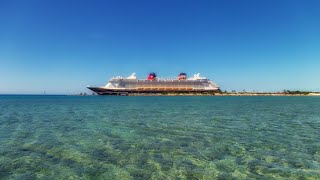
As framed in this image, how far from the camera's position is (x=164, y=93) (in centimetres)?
11838

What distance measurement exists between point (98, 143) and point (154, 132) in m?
3.72

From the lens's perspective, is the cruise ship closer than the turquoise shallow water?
No

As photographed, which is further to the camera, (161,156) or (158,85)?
(158,85)

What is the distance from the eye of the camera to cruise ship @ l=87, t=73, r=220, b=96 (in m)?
118

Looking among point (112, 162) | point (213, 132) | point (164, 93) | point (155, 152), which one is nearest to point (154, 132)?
point (213, 132)

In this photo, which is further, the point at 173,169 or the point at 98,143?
the point at 98,143

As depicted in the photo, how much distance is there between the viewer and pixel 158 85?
12150 cm

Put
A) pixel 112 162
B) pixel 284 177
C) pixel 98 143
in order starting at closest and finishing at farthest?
1. pixel 284 177
2. pixel 112 162
3. pixel 98 143

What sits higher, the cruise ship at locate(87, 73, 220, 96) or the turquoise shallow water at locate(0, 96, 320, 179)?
the cruise ship at locate(87, 73, 220, 96)

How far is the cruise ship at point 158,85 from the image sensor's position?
11781 cm

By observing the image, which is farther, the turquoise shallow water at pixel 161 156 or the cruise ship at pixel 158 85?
the cruise ship at pixel 158 85

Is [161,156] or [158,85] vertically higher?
[158,85]

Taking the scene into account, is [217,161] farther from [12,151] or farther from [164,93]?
[164,93]

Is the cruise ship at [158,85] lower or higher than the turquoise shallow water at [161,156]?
higher
